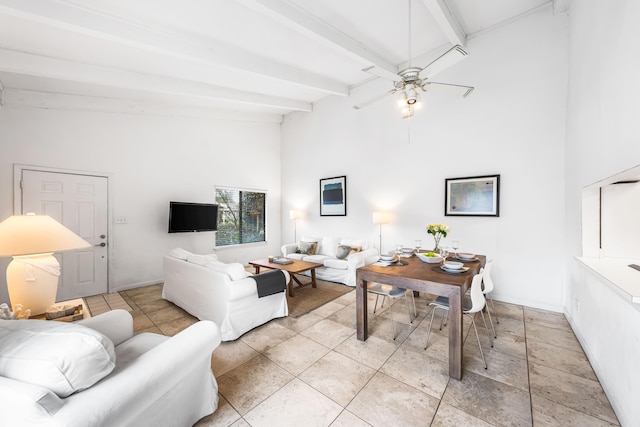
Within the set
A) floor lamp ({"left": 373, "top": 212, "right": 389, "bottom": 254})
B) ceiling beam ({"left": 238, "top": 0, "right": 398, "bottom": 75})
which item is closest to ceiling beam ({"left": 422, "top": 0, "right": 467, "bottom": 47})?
ceiling beam ({"left": 238, "top": 0, "right": 398, "bottom": 75})

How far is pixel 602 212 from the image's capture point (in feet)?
8.09

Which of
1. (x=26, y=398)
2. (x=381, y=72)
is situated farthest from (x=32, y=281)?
(x=381, y=72)

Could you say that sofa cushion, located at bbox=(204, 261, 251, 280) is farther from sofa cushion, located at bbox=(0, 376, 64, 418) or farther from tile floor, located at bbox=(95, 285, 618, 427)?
sofa cushion, located at bbox=(0, 376, 64, 418)

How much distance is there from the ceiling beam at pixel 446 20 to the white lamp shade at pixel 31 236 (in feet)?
13.3

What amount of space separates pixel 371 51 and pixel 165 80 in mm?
3305

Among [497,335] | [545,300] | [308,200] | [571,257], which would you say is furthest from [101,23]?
[545,300]

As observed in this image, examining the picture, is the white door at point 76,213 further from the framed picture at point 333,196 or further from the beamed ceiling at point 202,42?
the framed picture at point 333,196

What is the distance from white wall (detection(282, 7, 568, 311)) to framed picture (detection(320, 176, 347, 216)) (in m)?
0.42

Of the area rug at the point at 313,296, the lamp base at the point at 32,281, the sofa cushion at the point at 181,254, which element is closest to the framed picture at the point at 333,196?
the area rug at the point at 313,296

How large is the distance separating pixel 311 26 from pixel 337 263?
11.7 ft

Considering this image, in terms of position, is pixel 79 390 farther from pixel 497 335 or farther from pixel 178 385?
pixel 497 335

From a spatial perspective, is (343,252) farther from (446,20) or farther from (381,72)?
(446,20)

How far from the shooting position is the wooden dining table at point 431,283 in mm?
2051

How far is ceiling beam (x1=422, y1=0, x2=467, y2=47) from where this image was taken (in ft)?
9.61
